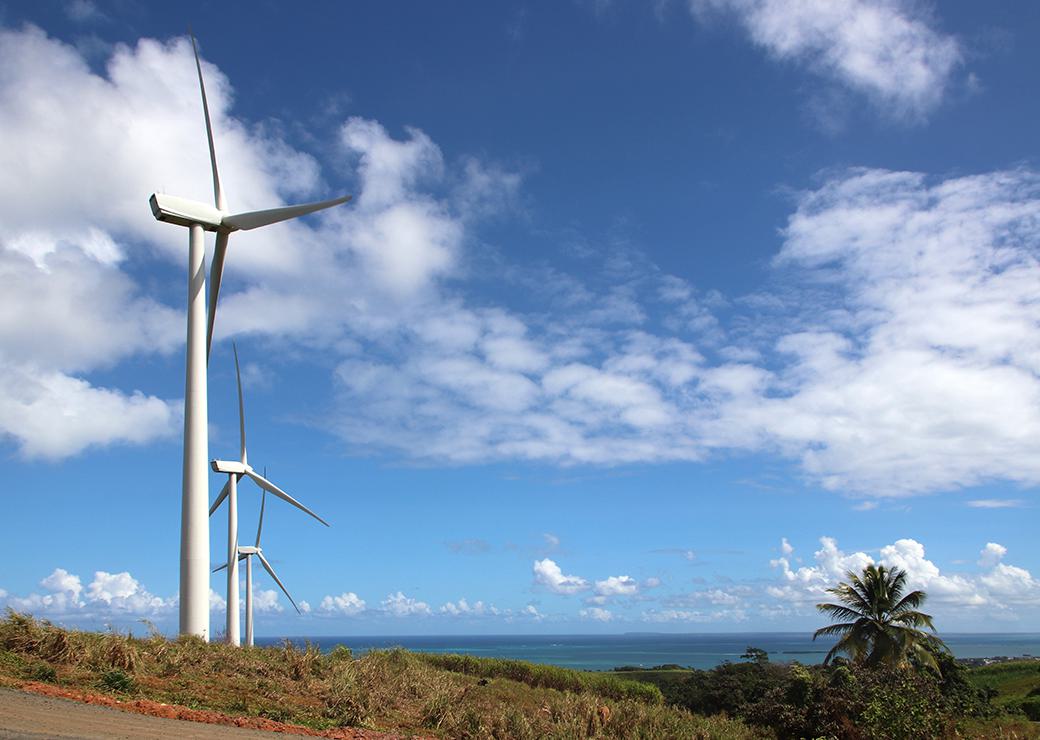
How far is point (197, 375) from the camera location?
2272 cm

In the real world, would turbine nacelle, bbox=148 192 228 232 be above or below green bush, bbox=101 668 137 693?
above

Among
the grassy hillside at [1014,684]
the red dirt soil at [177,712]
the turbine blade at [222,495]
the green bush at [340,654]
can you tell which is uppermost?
the turbine blade at [222,495]

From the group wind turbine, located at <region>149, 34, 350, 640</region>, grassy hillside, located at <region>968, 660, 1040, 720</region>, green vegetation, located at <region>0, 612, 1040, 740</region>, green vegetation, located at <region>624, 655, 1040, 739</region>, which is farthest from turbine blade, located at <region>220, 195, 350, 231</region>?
grassy hillside, located at <region>968, 660, 1040, 720</region>

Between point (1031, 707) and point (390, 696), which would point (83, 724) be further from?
point (1031, 707)

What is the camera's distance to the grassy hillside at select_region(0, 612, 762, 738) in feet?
51.9

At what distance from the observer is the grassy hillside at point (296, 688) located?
1581 centimetres

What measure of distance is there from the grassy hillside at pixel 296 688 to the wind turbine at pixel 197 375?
6.56ft

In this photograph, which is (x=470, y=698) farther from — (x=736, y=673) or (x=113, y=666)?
(x=736, y=673)

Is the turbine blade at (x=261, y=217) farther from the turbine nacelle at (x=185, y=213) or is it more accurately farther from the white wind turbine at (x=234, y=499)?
the white wind turbine at (x=234, y=499)

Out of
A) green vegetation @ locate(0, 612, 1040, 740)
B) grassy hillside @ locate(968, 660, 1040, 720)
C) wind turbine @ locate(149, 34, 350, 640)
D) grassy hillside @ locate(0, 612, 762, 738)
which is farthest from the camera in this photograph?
grassy hillside @ locate(968, 660, 1040, 720)

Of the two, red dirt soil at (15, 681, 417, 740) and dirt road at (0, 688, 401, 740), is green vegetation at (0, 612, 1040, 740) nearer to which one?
red dirt soil at (15, 681, 417, 740)

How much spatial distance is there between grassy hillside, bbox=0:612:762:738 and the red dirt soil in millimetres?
463

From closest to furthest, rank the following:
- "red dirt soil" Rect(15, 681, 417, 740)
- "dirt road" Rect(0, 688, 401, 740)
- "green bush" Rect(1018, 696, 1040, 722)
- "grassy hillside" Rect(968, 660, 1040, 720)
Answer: "dirt road" Rect(0, 688, 401, 740), "red dirt soil" Rect(15, 681, 417, 740), "green bush" Rect(1018, 696, 1040, 722), "grassy hillside" Rect(968, 660, 1040, 720)

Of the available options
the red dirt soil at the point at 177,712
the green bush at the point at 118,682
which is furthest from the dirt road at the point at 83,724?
the green bush at the point at 118,682
